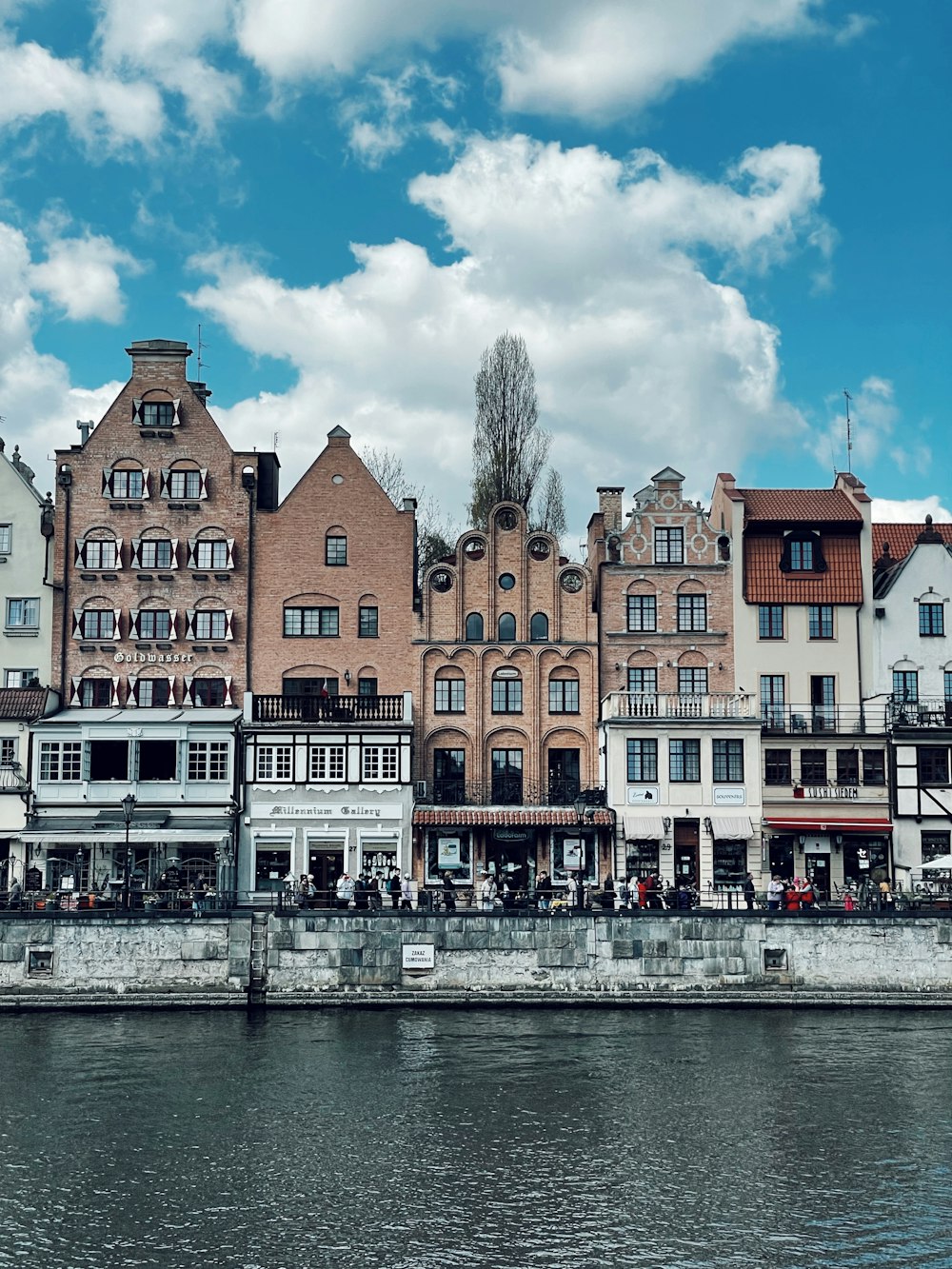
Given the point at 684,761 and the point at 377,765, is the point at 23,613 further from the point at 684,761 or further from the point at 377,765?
the point at 684,761

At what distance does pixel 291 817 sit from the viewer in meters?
61.3

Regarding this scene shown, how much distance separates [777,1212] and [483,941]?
2194cm

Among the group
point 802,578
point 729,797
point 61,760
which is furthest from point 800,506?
point 61,760

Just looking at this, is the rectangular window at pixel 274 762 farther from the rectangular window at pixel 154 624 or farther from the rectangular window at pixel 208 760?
the rectangular window at pixel 154 624

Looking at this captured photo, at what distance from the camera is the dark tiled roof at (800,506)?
64.9 metres

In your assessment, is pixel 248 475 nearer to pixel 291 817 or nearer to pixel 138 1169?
pixel 291 817

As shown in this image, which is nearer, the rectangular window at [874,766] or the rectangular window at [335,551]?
the rectangular window at [874,766]

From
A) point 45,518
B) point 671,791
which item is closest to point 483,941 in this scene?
point 671,791

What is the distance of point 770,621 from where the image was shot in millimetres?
64438

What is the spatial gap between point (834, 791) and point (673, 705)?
8001mm

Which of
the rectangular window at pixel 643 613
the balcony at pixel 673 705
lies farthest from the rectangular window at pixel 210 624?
the rectangular window at pixel 643 613

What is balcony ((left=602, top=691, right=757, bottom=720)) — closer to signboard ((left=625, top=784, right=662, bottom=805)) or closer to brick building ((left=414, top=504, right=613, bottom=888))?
brick building ((left=414, top=504, right=613, bottom=888))

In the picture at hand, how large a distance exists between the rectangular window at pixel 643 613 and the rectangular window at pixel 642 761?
19.8ft

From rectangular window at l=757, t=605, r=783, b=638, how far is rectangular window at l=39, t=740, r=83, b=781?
99.8 feet
